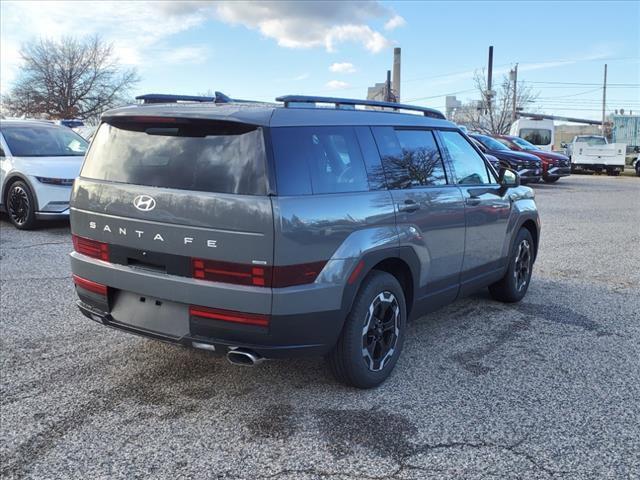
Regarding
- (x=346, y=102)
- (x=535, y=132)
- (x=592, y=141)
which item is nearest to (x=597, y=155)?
(x=592, y=141)

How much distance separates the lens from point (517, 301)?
19.9 feet

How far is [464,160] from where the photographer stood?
5.13m

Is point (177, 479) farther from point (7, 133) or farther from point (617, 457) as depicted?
point (7, 133)

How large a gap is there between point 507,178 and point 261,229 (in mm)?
3230

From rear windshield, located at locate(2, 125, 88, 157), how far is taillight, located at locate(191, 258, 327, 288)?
792cm

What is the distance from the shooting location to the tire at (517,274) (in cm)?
584

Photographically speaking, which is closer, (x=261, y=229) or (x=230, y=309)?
(x=261, y=229)

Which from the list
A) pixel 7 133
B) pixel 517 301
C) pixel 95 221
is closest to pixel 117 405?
pixel 95 221

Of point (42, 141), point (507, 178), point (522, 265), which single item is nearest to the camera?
point (507, 178)

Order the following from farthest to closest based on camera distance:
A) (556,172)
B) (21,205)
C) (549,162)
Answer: (556,172)
(549,162)
(21,205)

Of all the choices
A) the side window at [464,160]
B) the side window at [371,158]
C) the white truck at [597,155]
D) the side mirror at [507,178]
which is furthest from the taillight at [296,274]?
the white truck at [597,155]

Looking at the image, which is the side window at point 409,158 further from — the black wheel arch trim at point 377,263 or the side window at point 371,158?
the black wheel arch trim at point 377,263

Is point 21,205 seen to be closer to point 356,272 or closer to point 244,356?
point 244,356

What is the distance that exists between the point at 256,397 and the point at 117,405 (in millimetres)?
832
